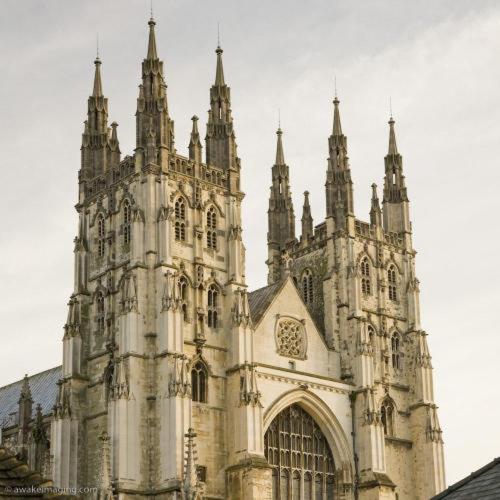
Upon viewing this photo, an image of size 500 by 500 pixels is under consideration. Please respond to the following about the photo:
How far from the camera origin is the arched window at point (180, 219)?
217 feet

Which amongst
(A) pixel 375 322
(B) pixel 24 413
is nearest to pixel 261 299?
(A) pixel 375 322

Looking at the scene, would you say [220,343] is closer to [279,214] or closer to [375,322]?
[375,322]

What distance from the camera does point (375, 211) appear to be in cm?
7819

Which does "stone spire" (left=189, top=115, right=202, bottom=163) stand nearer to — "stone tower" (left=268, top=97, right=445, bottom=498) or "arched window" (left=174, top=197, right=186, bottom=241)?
"arched window" (left=174, top=197, right=186, bottom=241)

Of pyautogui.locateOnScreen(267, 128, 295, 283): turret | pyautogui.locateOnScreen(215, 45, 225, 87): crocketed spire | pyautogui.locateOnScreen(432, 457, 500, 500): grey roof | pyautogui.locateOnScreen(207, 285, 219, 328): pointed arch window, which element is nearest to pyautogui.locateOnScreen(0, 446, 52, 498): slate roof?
pyautogui.locateOnScreen(432, 457, 500, 500): grey roof

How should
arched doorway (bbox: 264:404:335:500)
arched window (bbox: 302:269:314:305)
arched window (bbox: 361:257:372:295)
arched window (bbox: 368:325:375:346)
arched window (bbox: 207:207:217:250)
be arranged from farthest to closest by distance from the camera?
arched window (bbox: 302:269:314:305) → arched window (bbox: 361:257:372:295) → arched window (bbox: 368:325:375:346) → arched window (bbox: 207:207:217:250) → arched doorway (bbox: 264:404:335:500)

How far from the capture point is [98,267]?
68.1m

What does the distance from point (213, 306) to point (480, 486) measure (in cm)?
4611

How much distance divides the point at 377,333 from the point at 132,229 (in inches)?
734

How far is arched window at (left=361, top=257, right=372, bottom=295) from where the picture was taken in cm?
7525

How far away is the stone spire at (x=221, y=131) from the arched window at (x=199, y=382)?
42.6ft

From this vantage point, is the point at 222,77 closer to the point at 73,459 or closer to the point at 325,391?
the point at 325,391

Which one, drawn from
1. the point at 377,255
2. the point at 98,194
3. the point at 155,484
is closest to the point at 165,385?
the point at 155,484

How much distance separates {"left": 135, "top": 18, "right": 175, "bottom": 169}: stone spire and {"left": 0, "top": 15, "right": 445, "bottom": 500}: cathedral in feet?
0.32
